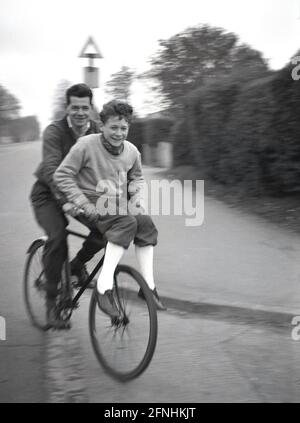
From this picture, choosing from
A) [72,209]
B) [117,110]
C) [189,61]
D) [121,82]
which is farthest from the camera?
[121,82]

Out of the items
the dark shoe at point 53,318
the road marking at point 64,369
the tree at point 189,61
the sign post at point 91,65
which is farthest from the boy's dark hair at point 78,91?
the tree at point 189,61

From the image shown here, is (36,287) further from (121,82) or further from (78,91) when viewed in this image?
(121,82)

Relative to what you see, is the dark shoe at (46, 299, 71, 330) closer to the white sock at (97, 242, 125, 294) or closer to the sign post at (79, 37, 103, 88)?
the white sock at (97, 242, 125, 294)

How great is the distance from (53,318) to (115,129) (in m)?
1.58

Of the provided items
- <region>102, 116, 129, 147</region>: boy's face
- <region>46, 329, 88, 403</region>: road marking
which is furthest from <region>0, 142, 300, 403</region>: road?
<region>102, 116, 129, 147</region>: boy's face

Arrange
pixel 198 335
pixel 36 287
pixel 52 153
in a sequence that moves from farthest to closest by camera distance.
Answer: pixel 36 287
pixel 198 335
pixel 52 153

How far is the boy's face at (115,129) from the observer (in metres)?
4.42

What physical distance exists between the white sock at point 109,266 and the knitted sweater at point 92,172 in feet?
1.31

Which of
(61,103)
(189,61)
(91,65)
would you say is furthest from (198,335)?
(189,61)

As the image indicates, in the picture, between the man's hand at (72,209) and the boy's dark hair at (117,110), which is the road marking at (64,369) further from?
the boy's dark hair at (117,110)

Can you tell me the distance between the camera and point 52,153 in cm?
491

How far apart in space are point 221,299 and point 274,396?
6.86 ft

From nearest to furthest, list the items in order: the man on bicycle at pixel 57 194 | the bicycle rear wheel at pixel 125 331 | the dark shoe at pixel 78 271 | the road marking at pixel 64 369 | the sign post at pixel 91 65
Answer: the road marking at pixel 64 369
the bicycle rear wheel at pixel 125 331
the man on bicycle at pixel 57 194
the dark shoe at pixel 78 271
the sign post at pixel 91 65

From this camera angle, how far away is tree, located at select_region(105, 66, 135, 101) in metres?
31.2
